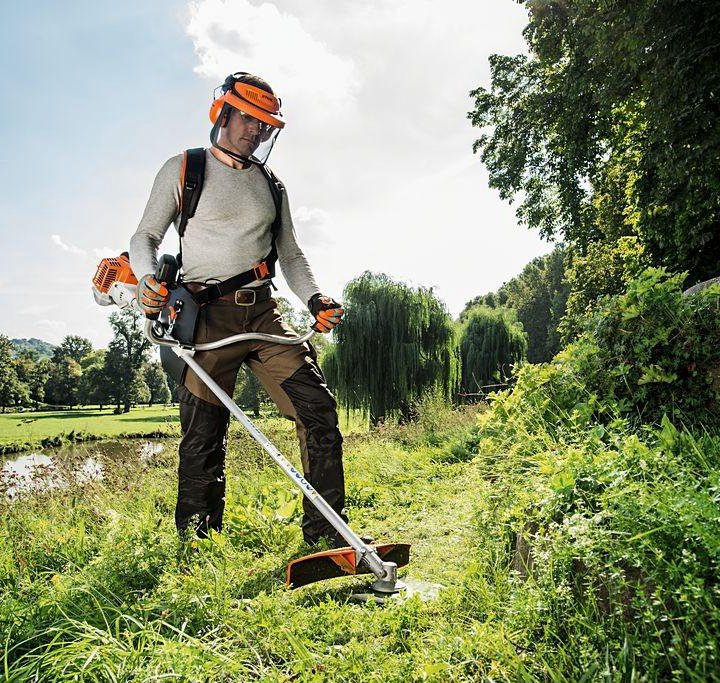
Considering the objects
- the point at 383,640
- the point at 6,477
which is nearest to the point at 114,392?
the point at 6,477

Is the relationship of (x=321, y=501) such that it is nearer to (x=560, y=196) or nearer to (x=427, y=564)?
(x=427, y=564)

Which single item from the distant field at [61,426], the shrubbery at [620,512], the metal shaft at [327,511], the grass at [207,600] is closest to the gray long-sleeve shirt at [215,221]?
the metal shaft at [327,511]

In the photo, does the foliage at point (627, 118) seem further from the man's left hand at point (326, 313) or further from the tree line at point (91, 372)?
the tree line at point (91, 372)

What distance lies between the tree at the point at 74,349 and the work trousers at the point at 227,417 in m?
70.1

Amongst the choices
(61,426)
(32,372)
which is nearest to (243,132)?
(61,426)

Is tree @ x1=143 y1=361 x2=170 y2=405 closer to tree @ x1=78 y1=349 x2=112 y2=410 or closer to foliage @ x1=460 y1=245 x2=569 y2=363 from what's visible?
tree @ x1=78 y1=349 x2=112 y2=410

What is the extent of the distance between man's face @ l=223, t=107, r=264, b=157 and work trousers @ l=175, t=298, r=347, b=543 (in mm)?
971

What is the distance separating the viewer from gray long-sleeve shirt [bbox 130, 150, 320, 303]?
3362 mm

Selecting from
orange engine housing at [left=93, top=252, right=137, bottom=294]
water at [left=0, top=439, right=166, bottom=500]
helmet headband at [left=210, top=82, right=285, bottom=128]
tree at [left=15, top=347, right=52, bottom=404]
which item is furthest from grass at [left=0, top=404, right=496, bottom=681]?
tree at [left=15, top=347, right=52, bottom=404]

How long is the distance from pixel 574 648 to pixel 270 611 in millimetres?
1231

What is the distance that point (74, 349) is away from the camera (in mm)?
66875

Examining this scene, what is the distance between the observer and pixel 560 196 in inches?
587

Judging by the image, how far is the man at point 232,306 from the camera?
331 centimetres

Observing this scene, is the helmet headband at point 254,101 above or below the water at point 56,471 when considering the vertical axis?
above
